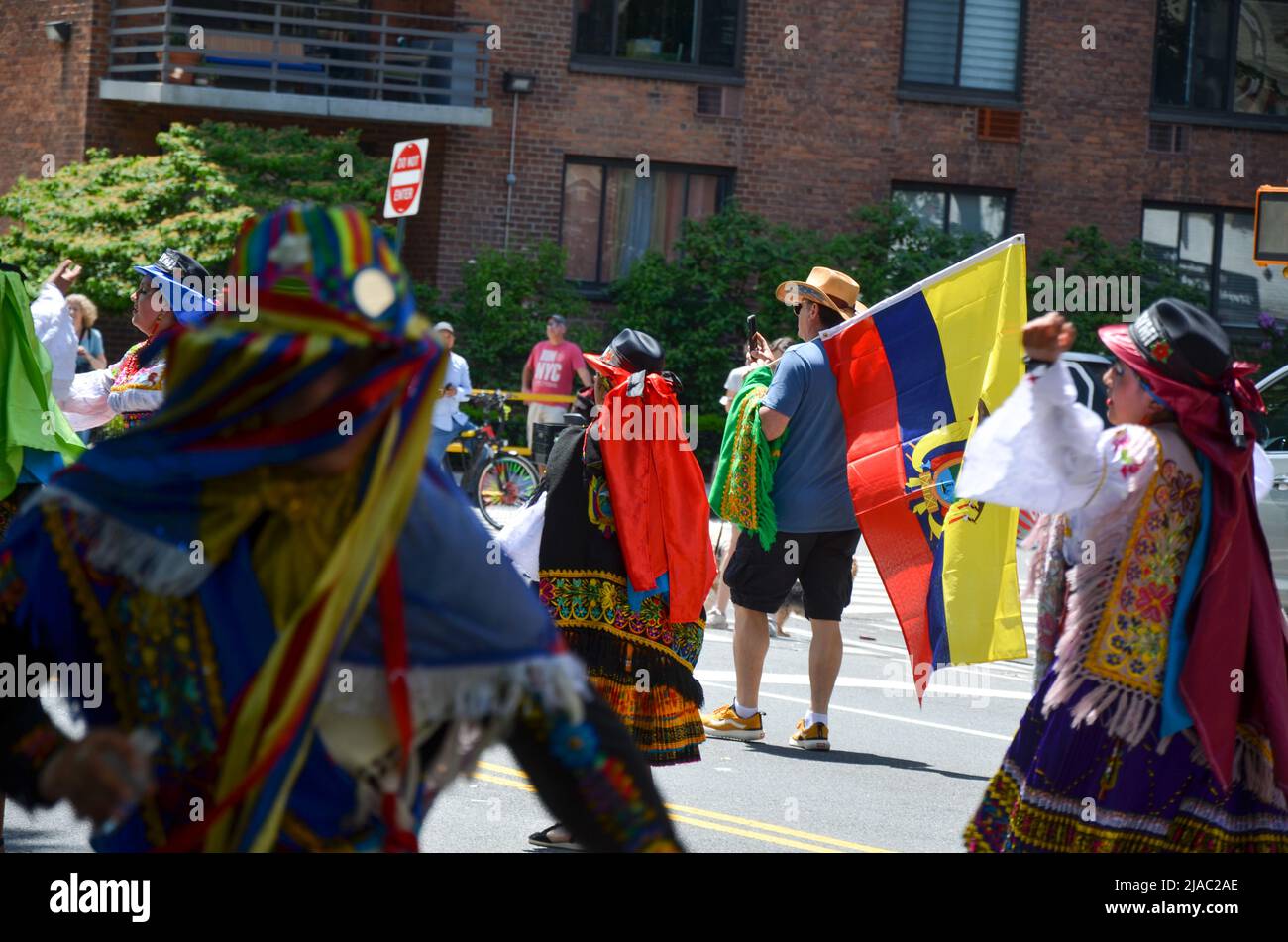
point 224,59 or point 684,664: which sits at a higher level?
point 224,59

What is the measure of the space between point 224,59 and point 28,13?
287cm

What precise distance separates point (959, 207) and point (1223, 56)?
462 cm

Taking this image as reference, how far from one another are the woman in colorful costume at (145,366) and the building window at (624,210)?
15.4 metres

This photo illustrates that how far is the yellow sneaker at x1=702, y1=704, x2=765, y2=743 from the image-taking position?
8469 millimetres

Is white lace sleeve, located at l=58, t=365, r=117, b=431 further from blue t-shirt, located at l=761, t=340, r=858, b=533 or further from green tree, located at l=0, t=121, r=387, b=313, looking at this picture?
green tree, located at l=0, t=121, r=387, b=313

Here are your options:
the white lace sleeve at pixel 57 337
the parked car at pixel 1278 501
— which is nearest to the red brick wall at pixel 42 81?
the white lace sleeve at pixel 57 337

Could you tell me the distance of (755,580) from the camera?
27.5ft

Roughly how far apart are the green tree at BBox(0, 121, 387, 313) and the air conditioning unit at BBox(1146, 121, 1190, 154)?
35.9ft

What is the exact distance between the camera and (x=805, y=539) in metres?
8.33

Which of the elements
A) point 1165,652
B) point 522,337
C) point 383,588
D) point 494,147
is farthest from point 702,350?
point 383,588

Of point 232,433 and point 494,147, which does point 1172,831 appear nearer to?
point 232,433

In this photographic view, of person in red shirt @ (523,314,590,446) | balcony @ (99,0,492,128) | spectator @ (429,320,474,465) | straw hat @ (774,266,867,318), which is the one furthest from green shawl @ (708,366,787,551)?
balcony @ (99,0,492,128)

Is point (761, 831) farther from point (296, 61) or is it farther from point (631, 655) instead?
point (296, 61)

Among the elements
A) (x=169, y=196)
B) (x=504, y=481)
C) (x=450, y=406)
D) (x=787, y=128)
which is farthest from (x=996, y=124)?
(x=450, y=406)
